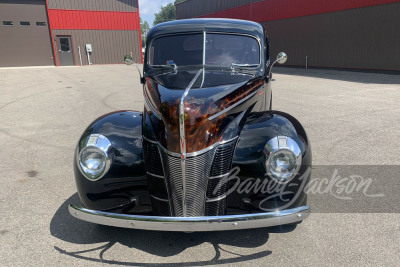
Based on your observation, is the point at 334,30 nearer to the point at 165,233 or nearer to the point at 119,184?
the point at 165,233

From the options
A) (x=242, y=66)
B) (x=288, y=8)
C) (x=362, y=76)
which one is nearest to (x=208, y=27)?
(x=242, y=66)

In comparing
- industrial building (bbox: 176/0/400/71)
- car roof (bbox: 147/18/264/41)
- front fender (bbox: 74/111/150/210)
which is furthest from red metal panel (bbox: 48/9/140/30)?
front fender (bbox: 74/111/150/210)

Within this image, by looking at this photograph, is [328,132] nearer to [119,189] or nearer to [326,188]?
[326,188]

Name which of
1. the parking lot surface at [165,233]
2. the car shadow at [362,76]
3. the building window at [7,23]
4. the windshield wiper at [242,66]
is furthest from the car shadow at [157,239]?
the building window at [7,23]

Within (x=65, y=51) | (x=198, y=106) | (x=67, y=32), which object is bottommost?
(x=198, y=106)

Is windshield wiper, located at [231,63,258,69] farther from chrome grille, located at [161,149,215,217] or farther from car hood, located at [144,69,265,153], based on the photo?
chrome grille, located at [161,149,215,217]

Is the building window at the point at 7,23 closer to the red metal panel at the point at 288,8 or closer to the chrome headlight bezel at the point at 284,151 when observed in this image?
the red metal panel at the point at 288,8

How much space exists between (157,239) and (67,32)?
2467 centimetres

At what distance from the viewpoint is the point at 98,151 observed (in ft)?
8.30

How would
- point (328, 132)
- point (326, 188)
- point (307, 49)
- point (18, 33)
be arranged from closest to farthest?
point (326, 188) < point (328, 132) < point (307, 49) < point (18, 33)

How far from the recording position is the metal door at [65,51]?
23.4 metres

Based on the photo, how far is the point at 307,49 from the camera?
19.3 m

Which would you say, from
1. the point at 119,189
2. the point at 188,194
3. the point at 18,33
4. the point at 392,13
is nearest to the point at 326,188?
the point at 188,194

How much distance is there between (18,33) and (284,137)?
25033mm
